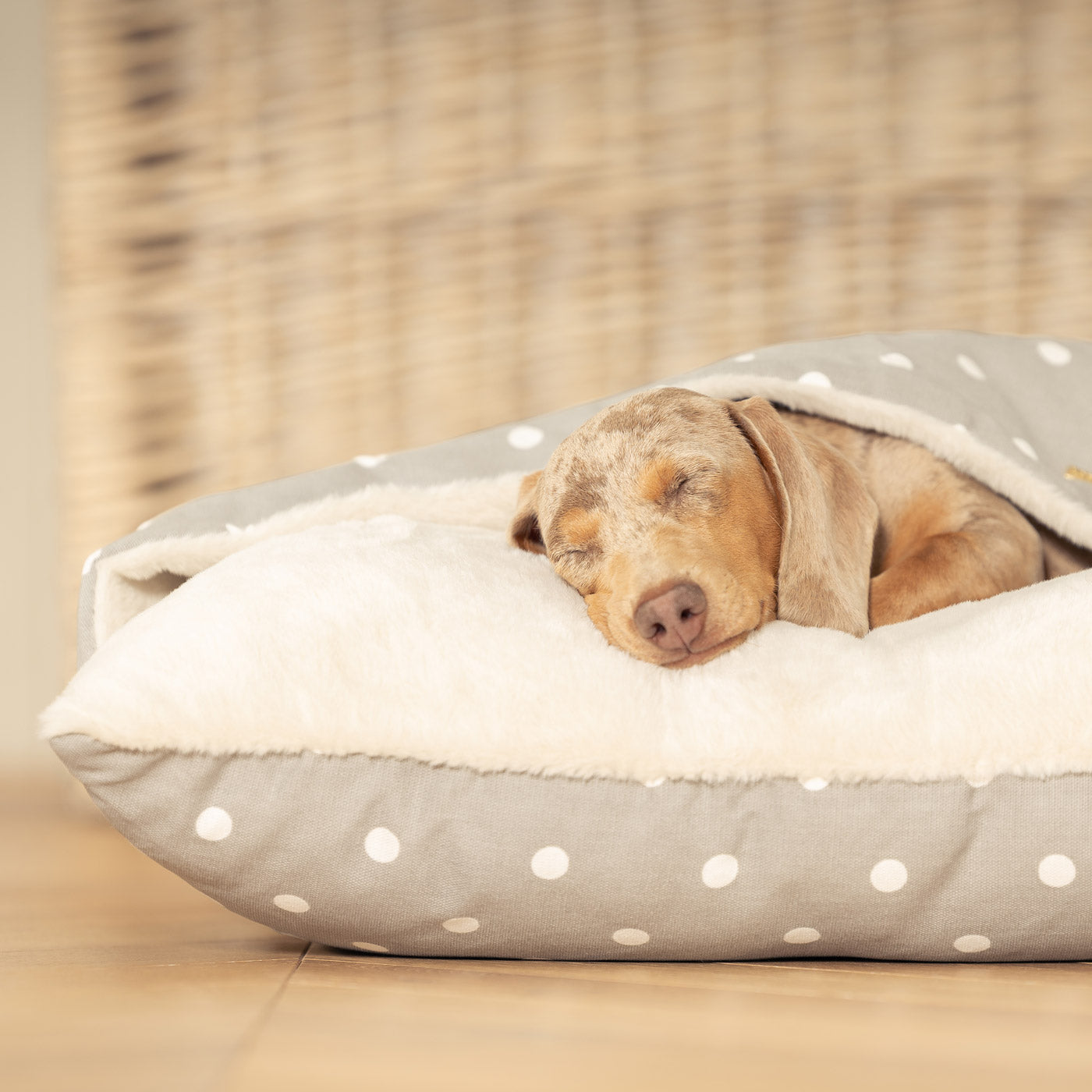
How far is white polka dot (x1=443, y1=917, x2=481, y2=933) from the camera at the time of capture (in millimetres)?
1156

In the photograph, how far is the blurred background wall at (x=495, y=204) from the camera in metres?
2.69

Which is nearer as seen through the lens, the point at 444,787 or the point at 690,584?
the point at 444,787

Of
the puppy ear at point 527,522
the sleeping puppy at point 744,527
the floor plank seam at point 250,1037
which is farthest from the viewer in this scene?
the puppy ear at point 527,522

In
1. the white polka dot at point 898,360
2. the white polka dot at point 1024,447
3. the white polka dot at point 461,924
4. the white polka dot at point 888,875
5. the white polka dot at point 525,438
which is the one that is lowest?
the white polka dot at point 461,924

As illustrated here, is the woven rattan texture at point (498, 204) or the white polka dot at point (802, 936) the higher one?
the woven rattan texture at point (498, 204)

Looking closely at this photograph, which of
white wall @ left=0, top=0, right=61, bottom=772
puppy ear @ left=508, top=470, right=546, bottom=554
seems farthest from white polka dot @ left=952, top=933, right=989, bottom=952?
white wall @ left=0, top=0, right=61, bottom=772

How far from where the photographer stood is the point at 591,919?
1.15 metres

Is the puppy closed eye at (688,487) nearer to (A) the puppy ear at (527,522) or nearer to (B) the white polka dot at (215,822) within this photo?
(A) the puppy ear at (527,522)

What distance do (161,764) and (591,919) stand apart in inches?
19.2

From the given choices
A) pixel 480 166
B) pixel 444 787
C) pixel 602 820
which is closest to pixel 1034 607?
pixel 602 820

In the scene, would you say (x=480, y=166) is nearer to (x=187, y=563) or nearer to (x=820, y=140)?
(x=820, y=140)

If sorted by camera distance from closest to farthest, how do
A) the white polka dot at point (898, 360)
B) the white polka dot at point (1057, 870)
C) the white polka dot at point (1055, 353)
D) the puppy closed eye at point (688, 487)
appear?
the white polka dot at point (1057, 870) < the puppy closed eye at point (688, 487) < the white polka dot at point (898, 360) < the white polka dot at point (1055, 353)

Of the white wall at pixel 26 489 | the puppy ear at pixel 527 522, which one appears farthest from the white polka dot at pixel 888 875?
the white wall at pixel 26 489

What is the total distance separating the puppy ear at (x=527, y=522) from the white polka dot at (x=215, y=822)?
73 centimetres
